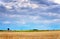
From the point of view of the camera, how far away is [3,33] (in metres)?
7.27

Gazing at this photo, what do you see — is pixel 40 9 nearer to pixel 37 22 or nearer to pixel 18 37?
pixel 37 22

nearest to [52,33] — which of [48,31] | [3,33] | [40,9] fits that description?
[48,31]

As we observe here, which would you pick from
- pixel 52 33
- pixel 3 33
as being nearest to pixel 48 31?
pixel 52 33

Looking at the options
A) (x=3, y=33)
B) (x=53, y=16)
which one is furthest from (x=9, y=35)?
(x=53, y=16)

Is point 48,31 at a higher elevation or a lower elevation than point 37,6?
lower

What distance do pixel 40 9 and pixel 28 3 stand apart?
0.34 m

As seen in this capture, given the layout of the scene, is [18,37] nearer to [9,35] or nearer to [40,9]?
[9,35]

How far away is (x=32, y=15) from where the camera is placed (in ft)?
22.6

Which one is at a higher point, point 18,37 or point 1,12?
point 1,12

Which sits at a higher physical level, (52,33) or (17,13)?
(17,13)

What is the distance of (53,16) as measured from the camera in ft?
22.6

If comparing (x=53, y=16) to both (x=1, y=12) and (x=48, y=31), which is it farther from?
(x=1, y=12)

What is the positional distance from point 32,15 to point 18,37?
656 millimetres

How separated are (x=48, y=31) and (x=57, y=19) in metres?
0.40
